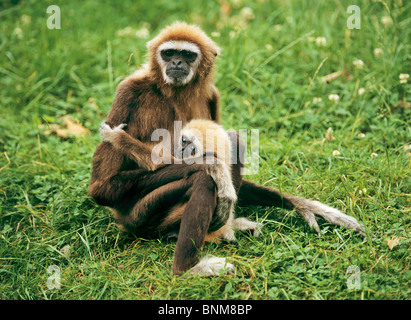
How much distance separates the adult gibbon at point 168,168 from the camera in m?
3.79

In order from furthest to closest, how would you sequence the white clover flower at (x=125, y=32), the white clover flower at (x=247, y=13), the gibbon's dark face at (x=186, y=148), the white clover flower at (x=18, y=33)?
1. the white clover flower at (x=247, y=13)
2. the white clover flower at (x=125, y=32)
3. the white clover flower at (x=18, y=33)
4. the gibbon's dark face at (x=186, y=148)

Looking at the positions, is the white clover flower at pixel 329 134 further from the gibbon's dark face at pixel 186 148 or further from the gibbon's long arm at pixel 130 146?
the gibbon's long arm at pixel 130 146

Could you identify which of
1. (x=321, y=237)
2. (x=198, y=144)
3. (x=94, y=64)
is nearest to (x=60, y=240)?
(x=198, y=144)

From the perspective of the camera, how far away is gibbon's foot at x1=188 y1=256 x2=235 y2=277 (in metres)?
3.74

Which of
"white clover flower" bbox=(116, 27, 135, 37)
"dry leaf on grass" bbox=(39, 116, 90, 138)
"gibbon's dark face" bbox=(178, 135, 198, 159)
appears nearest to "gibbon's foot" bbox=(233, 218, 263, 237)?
"gibbon's dark face" bbox=(178, 135, 198, 159)

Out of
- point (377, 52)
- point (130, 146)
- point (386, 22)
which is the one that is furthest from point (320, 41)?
point (130, 146)

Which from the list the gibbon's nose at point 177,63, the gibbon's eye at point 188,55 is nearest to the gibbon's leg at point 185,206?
the gibbon's nose at point 177,63

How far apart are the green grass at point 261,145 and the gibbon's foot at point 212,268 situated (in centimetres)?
10

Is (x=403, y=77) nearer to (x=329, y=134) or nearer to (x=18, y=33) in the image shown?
(x=329, y=134)

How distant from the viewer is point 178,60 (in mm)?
4309

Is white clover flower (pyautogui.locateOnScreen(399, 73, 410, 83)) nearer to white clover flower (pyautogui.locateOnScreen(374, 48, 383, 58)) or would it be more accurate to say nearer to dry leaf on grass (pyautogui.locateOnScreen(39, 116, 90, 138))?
white clover flower (pyautogui.locateOnScreen(374, 48, 383, 58))
